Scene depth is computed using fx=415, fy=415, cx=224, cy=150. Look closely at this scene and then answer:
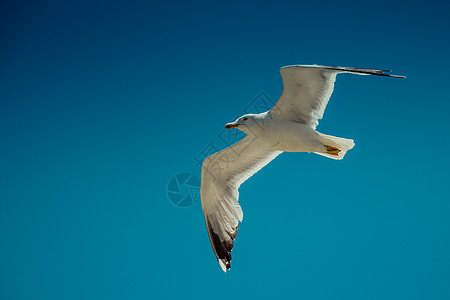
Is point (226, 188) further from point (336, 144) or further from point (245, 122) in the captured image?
point (336, 144)

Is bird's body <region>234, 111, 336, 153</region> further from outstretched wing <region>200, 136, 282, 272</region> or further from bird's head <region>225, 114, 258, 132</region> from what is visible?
outstretched wing <region>200, 136, 282, 272</region>

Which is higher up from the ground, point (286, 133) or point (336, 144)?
point (286, 133)

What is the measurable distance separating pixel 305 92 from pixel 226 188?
1897 mm

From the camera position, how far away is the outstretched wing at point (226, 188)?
5.82m

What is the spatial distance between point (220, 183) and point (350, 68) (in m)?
2.58

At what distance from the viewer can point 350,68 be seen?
421 centimetres

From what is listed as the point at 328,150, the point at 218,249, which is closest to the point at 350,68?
the point at 328,150

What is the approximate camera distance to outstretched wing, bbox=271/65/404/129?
458cm

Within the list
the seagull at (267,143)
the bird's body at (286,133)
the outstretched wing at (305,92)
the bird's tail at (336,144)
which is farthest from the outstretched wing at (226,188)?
the bird's tail at (336,144)

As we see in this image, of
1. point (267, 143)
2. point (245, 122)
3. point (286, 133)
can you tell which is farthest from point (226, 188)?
point (286, 133)

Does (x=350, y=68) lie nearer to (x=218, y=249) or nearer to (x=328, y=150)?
(x=328, y=150)

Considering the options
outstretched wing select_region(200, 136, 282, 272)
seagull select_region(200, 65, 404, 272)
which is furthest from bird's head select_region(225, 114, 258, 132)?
outstretched wing select_region(200, 136, 282, 272)

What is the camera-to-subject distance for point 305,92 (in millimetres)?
4867

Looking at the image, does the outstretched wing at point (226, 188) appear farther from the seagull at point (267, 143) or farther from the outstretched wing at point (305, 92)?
the outstretched wing at point (305, 92)
